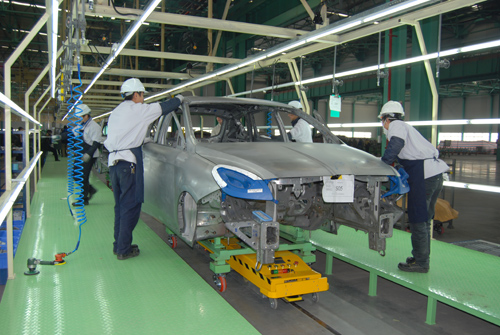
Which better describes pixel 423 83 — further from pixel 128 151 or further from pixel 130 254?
pixel 130 254

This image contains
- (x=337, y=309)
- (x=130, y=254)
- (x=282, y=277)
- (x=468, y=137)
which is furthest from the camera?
(x=468, y=137)

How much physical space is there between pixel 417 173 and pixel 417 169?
4cm

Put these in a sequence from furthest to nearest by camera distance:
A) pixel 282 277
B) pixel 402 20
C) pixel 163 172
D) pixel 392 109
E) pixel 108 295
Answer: pixel 402 20 < pixel 163 172 < pixel 392 109 < pixel 282 277 < pixel 108 295

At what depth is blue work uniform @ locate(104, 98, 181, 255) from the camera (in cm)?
398

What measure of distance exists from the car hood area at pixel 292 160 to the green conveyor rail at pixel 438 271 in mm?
960

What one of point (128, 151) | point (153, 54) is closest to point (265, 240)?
point (128, 151)

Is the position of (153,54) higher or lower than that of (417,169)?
higher

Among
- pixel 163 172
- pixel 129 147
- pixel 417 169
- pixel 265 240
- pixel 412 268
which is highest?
pixel 129 147

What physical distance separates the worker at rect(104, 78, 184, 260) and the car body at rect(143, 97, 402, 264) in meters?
0.32

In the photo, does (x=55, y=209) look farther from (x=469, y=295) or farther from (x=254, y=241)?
(x=469, y=295)

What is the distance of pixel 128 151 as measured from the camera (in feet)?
13.3

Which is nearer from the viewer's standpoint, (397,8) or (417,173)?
(397,8)

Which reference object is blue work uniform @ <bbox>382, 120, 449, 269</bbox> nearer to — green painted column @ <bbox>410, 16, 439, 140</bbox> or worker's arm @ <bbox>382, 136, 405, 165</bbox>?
worker's arm @ <bbox>382, 136, 405, 165</bbox>

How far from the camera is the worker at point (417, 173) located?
377cm
